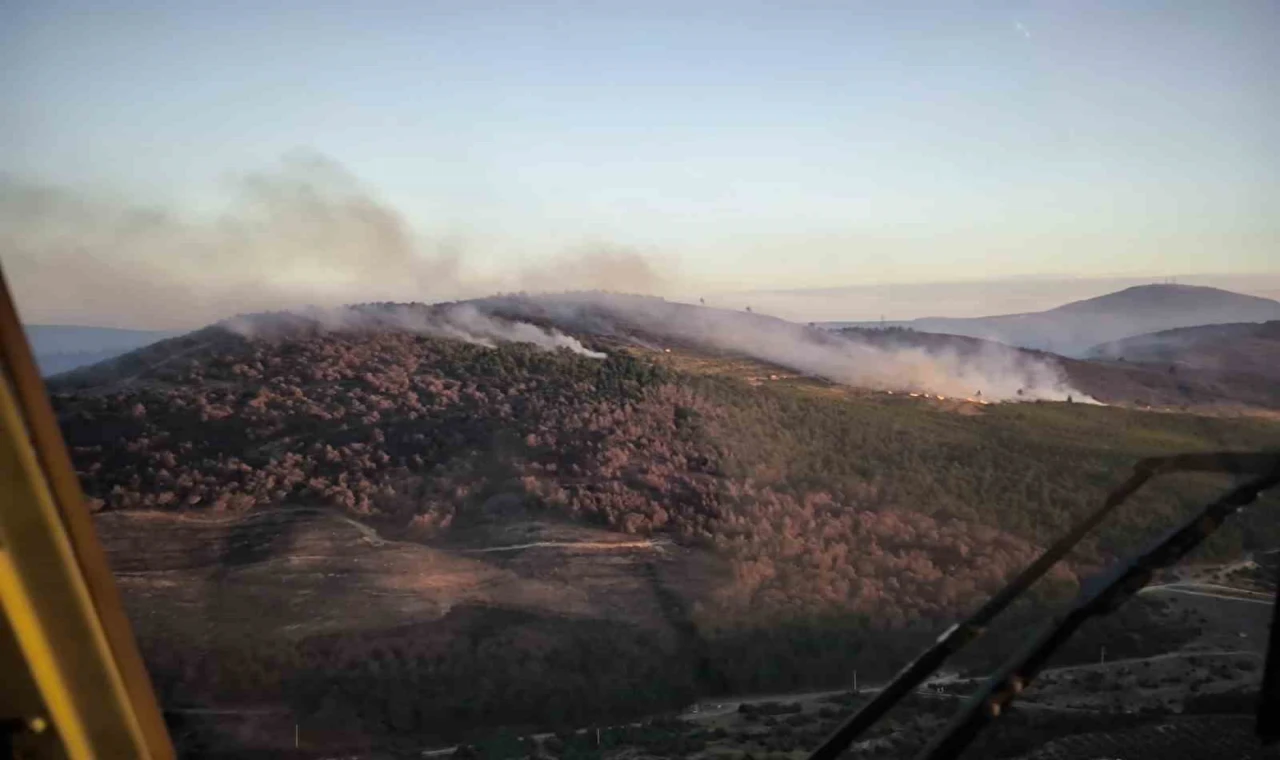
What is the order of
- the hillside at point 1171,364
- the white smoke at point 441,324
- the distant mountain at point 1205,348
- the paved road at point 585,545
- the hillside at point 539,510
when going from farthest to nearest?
the distant mountain at point 1205,348 < the hillside at point 1171,364 < the white smoke at point 441,324 < the paved road at point 585,545 < the hillside at point 539,510

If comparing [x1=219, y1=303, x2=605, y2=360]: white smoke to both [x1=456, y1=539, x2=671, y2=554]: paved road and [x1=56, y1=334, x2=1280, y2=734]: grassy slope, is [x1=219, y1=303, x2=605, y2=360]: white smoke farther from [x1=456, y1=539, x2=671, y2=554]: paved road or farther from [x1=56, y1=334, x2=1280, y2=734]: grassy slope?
[x1=456, y1=539, x2=671, y2=554]: paved road

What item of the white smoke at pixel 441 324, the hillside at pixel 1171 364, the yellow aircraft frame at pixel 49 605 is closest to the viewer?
the yellow aircraft frame at pixel 49 605

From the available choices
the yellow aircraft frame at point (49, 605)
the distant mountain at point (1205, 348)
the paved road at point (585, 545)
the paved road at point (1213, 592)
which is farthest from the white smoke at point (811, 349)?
the yellow aircraft frame at point (49, 605)

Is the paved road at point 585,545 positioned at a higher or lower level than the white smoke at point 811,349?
lower

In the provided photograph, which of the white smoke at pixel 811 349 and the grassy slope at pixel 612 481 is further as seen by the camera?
the white smoke at pixel 811 349

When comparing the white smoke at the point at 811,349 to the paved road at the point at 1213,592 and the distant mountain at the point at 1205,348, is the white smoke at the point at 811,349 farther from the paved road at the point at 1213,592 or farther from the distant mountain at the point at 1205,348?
the paved road at the point at 1213,592

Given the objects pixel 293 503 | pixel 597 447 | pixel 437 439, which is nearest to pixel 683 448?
pixel 597 447

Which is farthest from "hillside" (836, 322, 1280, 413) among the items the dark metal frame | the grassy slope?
the dark metal frame
